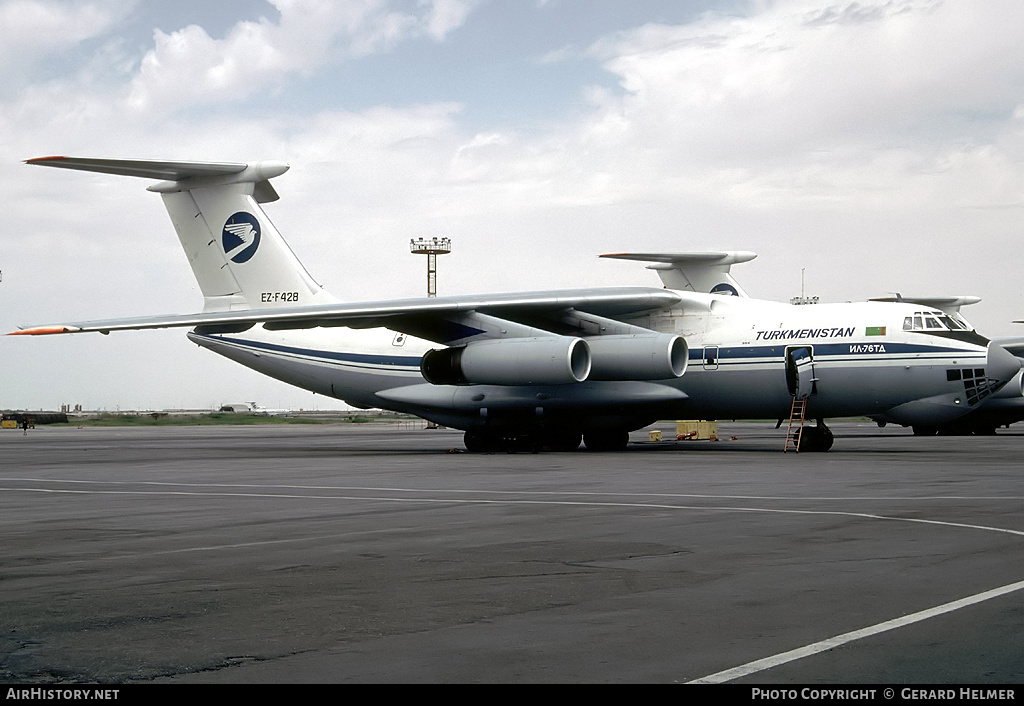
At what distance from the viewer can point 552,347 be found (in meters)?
22.7

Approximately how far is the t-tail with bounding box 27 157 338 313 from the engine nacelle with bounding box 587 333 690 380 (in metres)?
7.93

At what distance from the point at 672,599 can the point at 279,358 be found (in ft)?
77.5

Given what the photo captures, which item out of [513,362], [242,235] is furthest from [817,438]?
[242,235]

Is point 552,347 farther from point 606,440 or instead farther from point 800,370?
point 800,370

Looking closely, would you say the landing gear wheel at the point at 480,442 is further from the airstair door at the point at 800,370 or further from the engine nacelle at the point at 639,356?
the airstair door at the point at 800,370

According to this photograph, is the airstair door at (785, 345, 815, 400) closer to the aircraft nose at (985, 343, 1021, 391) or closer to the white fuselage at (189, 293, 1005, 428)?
the white fuselage at (189, 293, 1005, 428)

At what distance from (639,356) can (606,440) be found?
139 inches

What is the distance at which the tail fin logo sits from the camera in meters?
27.7

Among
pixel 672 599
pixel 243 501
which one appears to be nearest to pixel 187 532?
pixel 243 501

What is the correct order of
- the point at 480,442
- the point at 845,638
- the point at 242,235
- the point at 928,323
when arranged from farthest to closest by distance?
the point at 242,235 → the point at 480,442 → the point at 928,323 → the point at 845,638

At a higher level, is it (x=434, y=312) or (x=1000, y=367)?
(x=434, y=312)

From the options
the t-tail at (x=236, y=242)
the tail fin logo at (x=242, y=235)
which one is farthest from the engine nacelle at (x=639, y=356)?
the tail fin logo at (x=242, y=235)

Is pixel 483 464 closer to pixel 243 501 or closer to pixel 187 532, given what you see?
pixel 243 501

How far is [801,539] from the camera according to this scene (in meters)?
8.23
